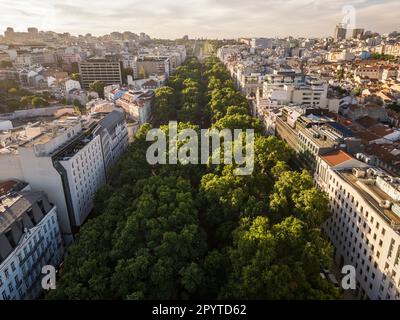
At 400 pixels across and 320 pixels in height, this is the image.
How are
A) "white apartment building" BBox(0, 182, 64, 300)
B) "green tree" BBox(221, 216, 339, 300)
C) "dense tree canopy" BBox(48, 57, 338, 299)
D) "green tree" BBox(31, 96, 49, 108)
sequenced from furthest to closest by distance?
"green tree" BBox(31, 96, 49, 108) < "white apartment building" BBox(0, 182, 64, 300) < "dense tree canopy" BBox(48, 57, 338, 299) < "green tree" BBox(221, 216, 339, 300)

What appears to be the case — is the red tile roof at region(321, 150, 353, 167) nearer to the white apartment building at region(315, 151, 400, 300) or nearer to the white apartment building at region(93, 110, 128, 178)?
the white apartment building at region(315, 151, 400, 300)

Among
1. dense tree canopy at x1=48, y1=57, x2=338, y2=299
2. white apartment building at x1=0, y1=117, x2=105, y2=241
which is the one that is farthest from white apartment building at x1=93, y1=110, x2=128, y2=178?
dense tree canopy at x1=48, y1=57, x2=338, y2=299

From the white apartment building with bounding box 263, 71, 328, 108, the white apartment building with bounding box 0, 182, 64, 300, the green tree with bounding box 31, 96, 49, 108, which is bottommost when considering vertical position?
the white apartment building with bounding box 0, 182, 64, 300

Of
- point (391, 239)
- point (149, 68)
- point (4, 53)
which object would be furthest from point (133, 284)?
point (4, 53)

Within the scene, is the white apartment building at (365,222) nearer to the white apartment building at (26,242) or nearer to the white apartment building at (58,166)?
the white apartment building at (58,166)

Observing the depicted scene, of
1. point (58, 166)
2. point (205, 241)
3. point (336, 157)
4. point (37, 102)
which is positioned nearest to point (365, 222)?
point (336, 157)

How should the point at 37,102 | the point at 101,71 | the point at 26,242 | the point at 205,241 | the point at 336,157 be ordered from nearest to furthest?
1. the point at 205,241
2. the point at 26,242
3. the point at 336,157
4. the point at 37,102
5. the point at 101,71

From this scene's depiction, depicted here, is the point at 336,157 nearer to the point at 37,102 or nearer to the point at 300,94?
the point at 300,94
